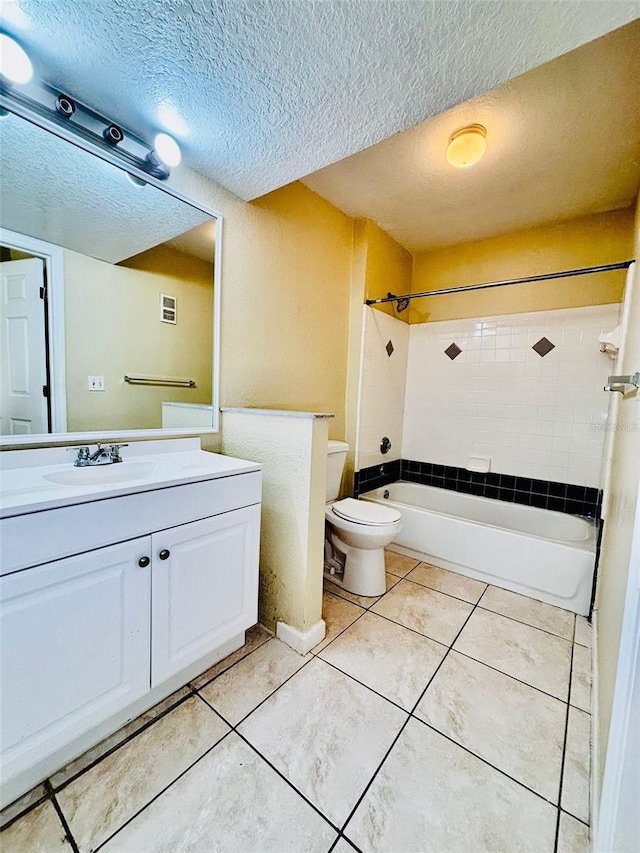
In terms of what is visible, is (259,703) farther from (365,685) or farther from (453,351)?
(453,351)

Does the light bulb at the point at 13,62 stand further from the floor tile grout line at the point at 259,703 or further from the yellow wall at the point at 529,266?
the yellow wall at the point at 529,266

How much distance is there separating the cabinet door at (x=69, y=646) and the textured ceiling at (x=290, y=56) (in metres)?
1.46

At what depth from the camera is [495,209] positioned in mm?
2166

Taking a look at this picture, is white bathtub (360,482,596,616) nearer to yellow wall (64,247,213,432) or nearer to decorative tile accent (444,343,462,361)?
decorative tile accent (444,343,462,361)

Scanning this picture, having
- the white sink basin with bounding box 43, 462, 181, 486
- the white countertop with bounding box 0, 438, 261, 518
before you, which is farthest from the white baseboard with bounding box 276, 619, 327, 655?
→ the white sink basin with bounding box 43, 462, 181, 486

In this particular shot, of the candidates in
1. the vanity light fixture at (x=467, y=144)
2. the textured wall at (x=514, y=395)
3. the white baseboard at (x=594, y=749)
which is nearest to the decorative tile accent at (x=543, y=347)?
the textured wall at (x=514, y=395)

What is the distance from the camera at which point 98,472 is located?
4.03 feet

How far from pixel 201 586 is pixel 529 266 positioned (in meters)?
2.87

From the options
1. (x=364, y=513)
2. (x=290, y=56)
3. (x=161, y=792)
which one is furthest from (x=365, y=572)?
(x=290, y=56)

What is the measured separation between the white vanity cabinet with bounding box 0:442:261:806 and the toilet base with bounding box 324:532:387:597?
771 mm

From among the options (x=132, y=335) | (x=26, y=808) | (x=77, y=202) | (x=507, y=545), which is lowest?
(x=26, y=808)

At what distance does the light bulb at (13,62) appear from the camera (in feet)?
3.11

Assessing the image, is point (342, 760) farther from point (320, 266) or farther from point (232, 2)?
point (320, 266)

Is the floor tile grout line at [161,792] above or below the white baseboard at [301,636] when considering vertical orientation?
below
